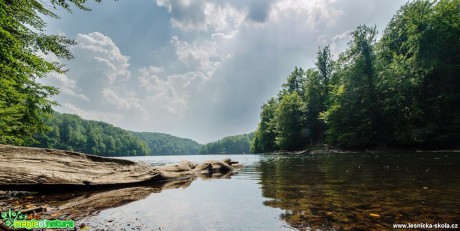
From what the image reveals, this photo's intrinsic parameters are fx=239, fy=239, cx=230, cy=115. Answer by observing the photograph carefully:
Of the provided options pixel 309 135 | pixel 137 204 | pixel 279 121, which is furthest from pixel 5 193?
pixel 279 121

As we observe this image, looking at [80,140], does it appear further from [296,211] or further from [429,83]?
[296,211]

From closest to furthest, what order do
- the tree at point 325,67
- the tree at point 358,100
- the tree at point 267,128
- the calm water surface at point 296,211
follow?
the calm water surface at point 296,211 → the tree at point 358,100 → the tree at point 325,67 → the tree at point 267,128

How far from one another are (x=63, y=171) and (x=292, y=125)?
188 ft

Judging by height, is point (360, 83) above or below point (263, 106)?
below

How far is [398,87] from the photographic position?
110 feet

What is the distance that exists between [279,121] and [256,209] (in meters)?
62.8

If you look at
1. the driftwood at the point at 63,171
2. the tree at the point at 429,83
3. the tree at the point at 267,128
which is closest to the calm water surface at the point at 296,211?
the driftwood at the point at 63,171

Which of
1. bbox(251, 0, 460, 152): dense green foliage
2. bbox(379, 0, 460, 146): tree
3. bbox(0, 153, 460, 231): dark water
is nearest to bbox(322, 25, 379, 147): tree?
bbox(251, 0, 460, 152): dense green foliage

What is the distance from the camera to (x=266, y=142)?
8175 centimetres

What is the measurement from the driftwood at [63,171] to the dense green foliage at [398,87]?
33211 millimetres

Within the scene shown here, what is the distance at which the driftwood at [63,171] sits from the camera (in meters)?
7.16

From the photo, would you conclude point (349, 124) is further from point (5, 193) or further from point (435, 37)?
point (5, 193)

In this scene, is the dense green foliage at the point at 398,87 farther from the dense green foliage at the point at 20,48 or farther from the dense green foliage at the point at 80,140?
the dense green foliage at the point at 80,140

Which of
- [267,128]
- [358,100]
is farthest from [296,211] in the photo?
[267,128]
